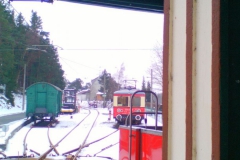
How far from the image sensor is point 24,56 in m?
57.3

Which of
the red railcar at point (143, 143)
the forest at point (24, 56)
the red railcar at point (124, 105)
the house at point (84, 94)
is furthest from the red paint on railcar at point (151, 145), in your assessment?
the house at point (84, 94)

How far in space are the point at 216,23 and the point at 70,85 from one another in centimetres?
9924

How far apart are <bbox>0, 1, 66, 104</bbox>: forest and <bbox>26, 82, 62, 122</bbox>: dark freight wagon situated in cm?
1830

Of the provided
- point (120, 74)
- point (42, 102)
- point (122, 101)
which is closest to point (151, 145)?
point (122, 101)

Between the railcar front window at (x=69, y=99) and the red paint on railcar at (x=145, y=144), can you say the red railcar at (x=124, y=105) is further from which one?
the red paint on railcar at (x=145, y=144)

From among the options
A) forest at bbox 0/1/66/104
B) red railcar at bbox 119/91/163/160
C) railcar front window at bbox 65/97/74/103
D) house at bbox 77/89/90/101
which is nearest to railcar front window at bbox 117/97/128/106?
railcar front window at bbox 65/97/74/103

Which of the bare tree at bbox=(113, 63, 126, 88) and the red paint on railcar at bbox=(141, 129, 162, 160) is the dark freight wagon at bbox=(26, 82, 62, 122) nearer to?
the red paint on railcar at bbox=(141, 129, 162, 160)

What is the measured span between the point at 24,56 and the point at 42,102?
30.8 metres

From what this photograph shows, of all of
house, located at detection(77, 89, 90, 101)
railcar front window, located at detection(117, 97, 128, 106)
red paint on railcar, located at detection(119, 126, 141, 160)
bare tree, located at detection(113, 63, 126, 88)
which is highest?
bare tree, located at detection(113, 63, 126, 88)

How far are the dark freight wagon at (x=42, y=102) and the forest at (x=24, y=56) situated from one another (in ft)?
60.0

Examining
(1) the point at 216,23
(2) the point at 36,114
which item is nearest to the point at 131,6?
(1) the point at 216,23

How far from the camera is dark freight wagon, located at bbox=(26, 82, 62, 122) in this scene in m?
27.4

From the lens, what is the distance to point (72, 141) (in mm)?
16750
